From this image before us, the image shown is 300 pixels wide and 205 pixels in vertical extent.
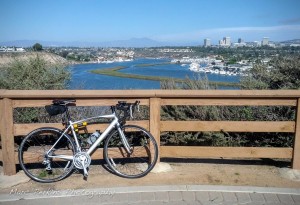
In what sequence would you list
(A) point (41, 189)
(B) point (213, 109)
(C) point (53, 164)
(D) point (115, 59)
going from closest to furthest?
(A) point (41, 189), (C) point (53, 164), (B) point (213, 109), (D) point (115, 59)

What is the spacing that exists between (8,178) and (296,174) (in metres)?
4.00

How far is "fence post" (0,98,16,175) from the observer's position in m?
4.50

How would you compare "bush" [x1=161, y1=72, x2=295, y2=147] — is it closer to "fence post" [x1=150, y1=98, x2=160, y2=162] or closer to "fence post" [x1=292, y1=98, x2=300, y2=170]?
"fence post" [x1=292, y1=98, x2=300, y2=170]

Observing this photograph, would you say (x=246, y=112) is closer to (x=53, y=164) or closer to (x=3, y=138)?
(x=53, y=164)

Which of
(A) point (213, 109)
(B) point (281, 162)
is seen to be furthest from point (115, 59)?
(B) point (281, 162)

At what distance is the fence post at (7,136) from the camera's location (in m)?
4.50

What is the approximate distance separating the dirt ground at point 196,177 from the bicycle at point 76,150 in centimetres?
12

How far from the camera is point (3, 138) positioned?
15.0 ft

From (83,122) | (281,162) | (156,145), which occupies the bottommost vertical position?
(281,162)

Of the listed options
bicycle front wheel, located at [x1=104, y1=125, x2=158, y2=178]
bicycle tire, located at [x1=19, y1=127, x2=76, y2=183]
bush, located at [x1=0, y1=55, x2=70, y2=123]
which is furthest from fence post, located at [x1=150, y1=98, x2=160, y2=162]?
bush, located at [x1=0, y1=55, x2=70, y2=123]

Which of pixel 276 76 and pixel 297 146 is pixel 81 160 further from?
pixel 276 76

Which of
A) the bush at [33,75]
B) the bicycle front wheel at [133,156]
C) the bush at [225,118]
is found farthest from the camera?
the bush at [33,75]

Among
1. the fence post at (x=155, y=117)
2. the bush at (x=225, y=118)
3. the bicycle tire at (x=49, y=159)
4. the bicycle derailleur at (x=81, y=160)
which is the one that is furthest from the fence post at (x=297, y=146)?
the bicycle tire at (x=49, y=159)

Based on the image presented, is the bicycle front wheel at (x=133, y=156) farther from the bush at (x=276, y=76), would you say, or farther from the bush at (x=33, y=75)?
the bush at (x=276, y=76)
